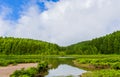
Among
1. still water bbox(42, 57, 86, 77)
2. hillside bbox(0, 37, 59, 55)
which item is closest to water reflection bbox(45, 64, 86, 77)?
still water bbox(42, 57, 86, 77)

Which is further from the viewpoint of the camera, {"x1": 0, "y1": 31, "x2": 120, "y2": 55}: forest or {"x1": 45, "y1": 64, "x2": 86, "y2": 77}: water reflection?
{"x1": 0, "y1": 31, "x2": 120, "y2": 55}: forest

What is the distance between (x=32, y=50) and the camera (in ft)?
603

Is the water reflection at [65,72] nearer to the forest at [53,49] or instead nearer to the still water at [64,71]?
the still water at [64,71]

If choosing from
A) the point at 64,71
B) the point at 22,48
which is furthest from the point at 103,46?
the point at 64,71

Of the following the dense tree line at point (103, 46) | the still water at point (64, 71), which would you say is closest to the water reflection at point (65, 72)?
the still water at point (64, 71)

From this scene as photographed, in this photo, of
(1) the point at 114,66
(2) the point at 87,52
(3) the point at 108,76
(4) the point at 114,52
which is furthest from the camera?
(2) the point at 87,52

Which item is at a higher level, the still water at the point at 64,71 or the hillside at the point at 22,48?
the hillside at the point at 22,48

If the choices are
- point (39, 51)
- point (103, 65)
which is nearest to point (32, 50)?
point (39, 51)

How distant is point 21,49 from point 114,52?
5664 centimetres

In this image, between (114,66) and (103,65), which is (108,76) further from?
(103,65)

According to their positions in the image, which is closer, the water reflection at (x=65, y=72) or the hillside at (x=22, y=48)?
the water reflection at (x=65, y=72)

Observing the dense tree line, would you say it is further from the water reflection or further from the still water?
the water reflection

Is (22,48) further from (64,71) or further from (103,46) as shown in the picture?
(64,71)

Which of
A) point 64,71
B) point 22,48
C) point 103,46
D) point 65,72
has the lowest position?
point 65,72
